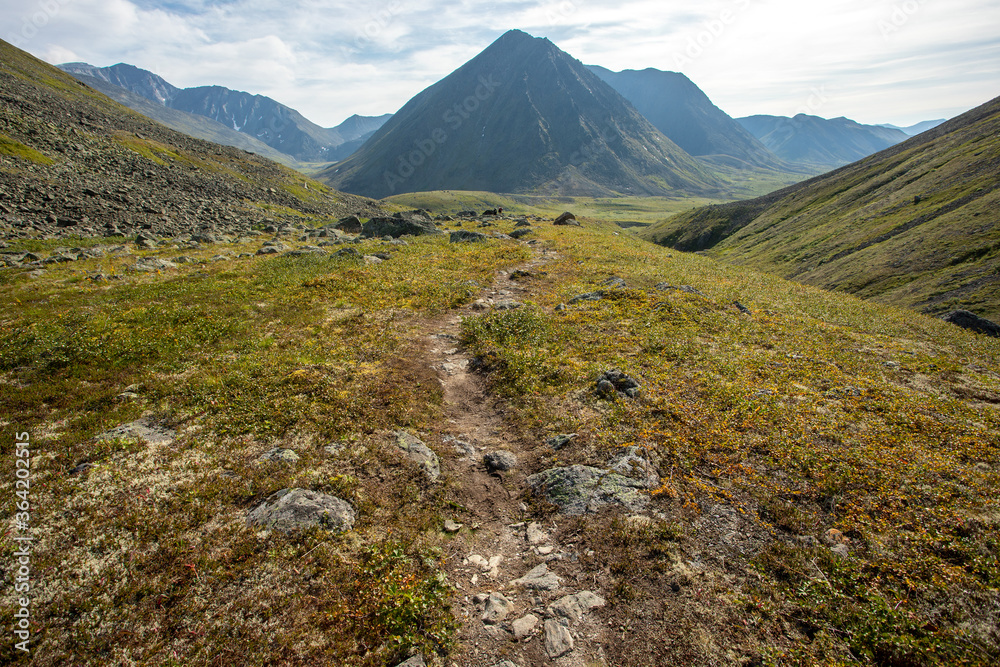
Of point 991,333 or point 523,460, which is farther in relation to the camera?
point 991,333

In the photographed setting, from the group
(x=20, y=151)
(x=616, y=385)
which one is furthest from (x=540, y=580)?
(x=20, y=151)

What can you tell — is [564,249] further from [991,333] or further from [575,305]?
[991,333]

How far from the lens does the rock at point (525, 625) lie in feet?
23.1

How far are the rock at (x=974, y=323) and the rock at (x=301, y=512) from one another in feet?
114

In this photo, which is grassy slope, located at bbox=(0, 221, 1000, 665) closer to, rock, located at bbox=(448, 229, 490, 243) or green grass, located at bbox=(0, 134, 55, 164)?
rock, located at bbox=(448, 229, 490, 243)

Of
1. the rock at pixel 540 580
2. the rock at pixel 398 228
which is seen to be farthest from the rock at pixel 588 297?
the rock at pixel 398 228

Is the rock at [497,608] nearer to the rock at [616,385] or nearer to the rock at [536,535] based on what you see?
the rock at [536,535]

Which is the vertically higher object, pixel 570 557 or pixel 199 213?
pixel 199 213

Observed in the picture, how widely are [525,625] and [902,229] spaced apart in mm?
71027

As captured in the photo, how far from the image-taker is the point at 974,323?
24.8 metres

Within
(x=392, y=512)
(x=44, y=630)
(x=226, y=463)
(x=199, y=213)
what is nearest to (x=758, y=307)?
(x=392, y=512)

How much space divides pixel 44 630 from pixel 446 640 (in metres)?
6.03

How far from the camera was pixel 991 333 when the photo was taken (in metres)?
23.8

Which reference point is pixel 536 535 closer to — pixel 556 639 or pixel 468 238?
pixel 556 639
